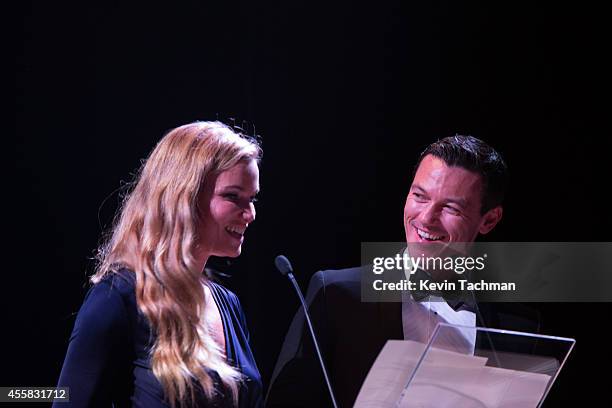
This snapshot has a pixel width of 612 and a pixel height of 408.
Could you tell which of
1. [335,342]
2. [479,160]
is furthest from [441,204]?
[335,342]

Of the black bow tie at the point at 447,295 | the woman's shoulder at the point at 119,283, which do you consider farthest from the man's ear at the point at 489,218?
the woman's shoulder at the point at 119,283

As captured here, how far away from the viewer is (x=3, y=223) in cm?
221

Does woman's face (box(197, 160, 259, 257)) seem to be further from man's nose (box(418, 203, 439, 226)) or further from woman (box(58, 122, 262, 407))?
man's nose (box(418, 203, 439, 226))

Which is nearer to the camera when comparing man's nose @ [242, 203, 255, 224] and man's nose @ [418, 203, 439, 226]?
man's nose @ [242, 203, 255, 224]

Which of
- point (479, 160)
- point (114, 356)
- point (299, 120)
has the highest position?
point (299, 120)

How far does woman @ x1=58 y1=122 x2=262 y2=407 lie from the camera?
1.68 meters

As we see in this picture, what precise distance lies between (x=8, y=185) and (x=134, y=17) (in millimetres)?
660

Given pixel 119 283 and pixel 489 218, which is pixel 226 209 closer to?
pixel 119 283

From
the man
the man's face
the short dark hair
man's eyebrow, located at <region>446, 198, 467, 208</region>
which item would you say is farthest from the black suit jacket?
the short dark hair

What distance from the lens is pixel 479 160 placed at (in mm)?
2375

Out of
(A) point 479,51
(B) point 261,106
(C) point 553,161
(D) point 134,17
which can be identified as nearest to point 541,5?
(A) point 479,51

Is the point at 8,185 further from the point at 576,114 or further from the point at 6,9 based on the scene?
the point at 576,114

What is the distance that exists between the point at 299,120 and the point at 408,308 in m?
0.84

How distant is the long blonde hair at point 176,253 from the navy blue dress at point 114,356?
0.03 metres
